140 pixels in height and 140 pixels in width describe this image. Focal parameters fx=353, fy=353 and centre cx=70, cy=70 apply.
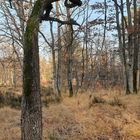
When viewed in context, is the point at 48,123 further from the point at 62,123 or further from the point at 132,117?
the point at 132,117

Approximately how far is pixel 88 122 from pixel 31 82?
14.8ft

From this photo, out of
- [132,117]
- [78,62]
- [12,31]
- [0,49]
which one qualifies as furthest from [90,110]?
[0,49]

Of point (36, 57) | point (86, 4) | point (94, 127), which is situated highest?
point (86, 4)

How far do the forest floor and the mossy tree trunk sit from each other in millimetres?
2237

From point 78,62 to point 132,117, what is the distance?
36.2 m

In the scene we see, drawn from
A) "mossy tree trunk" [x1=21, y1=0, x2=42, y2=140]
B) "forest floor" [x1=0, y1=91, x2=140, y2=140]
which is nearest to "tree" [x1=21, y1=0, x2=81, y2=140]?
"mossy tree trunk" [x1=21, y1=0, x2=42, y2=140]

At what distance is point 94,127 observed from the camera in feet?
35.9

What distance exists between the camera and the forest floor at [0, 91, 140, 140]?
10.3 metres

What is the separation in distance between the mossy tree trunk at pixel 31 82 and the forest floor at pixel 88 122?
224 centimetres

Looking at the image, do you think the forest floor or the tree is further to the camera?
the forest floor

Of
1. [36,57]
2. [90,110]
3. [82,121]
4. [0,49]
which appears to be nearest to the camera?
[36,57]

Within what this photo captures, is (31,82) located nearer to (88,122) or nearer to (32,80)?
(32,80)

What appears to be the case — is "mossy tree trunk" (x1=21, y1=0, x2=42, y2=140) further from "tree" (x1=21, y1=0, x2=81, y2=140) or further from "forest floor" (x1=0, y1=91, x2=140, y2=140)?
"forest floor" (x1=0, y1=91, x2=140, y2=140)

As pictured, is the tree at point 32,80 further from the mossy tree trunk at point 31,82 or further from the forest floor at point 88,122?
the forest floor at point 88,122
